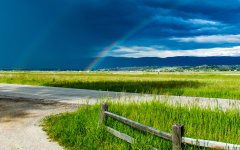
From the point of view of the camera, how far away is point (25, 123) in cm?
1630

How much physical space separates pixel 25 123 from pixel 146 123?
17.2 ft

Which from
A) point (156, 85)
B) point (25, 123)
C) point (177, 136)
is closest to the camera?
point (177, 136)

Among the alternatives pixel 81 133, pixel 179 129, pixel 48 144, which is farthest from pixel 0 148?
pixel 179 129

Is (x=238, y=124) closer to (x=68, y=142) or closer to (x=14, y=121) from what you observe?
(x=68, y=142)

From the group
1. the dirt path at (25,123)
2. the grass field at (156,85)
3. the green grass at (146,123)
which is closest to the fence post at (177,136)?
the green grass at (146,123)

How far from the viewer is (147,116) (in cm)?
1434

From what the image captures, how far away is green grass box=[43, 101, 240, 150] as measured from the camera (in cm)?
1172

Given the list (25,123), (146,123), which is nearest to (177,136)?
→ (146,123)

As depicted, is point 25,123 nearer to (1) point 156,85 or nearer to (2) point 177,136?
(2) point 177,136

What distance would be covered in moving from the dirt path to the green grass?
20.0 inches

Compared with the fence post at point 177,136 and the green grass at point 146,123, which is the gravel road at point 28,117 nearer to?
the green grass at point 146,123

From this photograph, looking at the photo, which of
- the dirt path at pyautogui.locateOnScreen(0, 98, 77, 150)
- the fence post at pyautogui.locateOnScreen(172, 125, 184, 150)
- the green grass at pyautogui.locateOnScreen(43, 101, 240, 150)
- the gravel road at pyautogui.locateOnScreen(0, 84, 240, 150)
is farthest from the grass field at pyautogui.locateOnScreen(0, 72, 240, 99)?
the fence post at pyautogui.locateOnScreen(172, 125, 184, 150)

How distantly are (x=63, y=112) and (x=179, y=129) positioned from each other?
10.9m

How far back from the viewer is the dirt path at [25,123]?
12.6 m
